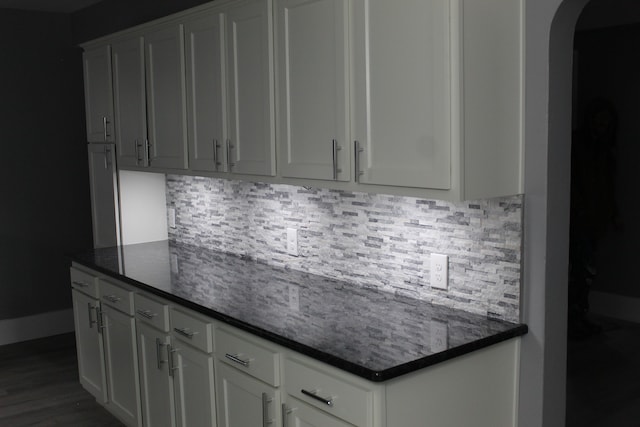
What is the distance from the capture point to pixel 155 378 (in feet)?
11.0

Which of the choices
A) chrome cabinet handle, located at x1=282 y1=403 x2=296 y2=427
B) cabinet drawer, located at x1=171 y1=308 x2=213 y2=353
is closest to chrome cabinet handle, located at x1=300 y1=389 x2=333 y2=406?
chrome cabinet handle, located at x1=282 y1=403 x2=296 y2=427

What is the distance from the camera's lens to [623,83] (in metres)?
6.02

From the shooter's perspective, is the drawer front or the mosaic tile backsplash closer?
the drawer front

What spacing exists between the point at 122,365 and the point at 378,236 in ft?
5.51

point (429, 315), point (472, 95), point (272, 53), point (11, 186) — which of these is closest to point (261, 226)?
point (272, 53)

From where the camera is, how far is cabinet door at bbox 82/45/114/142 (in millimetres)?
4328

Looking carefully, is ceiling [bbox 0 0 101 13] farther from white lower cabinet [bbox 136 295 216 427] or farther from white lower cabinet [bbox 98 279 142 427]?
white lower cabinet [bbox 136 295 216 427]

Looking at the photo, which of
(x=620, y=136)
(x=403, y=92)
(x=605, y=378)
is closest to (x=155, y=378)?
(x=403, y=92)

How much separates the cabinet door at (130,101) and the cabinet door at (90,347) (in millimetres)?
884

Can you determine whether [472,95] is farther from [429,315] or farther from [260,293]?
[260,293]

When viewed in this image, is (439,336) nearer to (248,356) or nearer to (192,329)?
(248,356)

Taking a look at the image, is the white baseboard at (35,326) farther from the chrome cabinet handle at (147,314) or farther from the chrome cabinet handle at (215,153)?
the chrome cabinet handle at (215,153)

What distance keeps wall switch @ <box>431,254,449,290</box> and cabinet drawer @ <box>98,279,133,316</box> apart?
5.30 feet

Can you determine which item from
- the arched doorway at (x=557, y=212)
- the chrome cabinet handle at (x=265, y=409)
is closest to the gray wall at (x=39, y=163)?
the chrome cabinet handle at (x=265, y=409)
